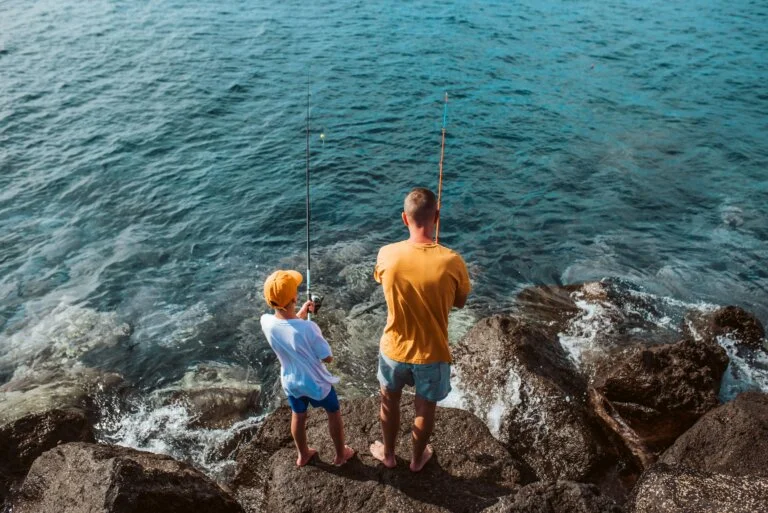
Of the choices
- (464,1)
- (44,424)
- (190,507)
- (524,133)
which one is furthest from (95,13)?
(190,507)

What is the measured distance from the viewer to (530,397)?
19.6ft

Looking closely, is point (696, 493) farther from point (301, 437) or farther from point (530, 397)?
point (301, 437)

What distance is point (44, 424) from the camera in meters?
5.83

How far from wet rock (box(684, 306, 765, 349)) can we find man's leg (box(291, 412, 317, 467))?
18.8 feet

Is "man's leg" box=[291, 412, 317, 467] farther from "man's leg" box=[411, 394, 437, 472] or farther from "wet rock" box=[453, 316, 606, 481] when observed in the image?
"wet rock" box=[453, 316, 606, 481]

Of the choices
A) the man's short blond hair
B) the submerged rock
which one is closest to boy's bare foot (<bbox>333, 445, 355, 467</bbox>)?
the man's short blond hair

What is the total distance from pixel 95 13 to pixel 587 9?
21.0 meters

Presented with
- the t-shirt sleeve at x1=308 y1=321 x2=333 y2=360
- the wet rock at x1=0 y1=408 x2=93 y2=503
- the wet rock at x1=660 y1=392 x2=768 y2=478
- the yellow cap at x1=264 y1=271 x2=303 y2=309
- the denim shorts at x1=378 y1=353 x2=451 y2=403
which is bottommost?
the wet rock at x1=0 y1=408 x2=93 y2=503

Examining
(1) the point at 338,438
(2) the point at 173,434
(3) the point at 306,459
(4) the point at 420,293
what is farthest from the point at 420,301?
(2) the point at 173,434

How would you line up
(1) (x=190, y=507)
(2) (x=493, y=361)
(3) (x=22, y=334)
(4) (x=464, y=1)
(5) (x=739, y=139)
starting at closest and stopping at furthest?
(1) (x=190, y=507)
(2) (x=493, y=361)
(3) (x=22, y=334)
(5) (x=739, y=139)
(4) (x=464, y=1)

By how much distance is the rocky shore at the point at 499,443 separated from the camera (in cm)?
407

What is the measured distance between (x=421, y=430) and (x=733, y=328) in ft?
17.7

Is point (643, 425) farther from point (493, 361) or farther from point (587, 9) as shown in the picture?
point (587, 9)

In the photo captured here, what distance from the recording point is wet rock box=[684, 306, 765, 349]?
7.57 m
